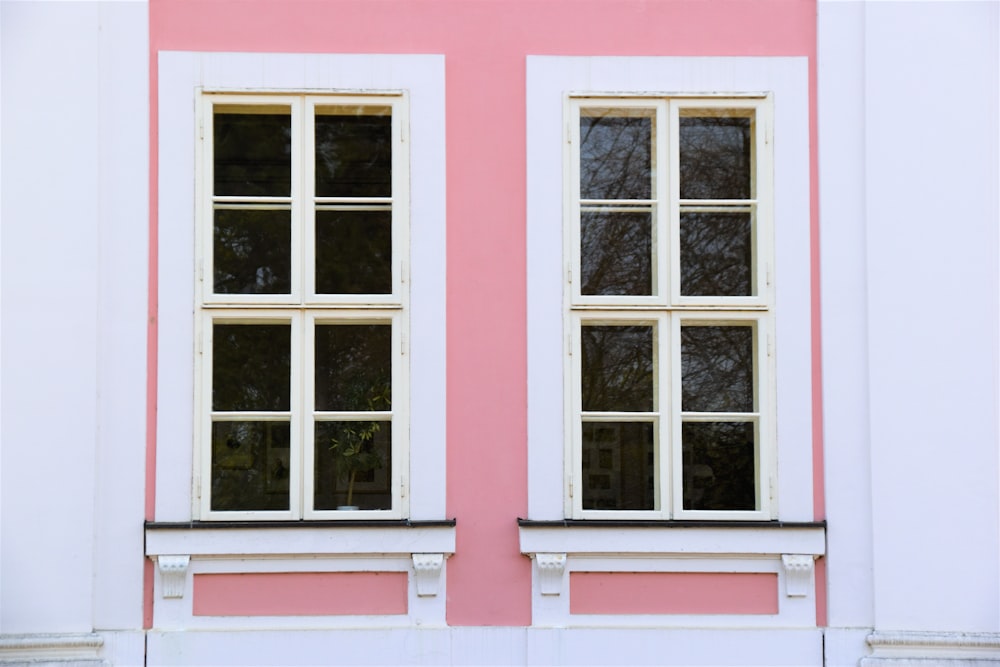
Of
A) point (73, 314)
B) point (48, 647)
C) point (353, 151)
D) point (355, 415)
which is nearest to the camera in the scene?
point (48, 647)

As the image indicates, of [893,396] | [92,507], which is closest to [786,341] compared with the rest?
[893,396]

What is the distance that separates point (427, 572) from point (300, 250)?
1669mm

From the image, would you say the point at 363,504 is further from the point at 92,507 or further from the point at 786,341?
the point at 786,341

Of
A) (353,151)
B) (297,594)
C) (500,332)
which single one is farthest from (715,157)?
(297,594)

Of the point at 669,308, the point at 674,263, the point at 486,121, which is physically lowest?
the point at 669,308

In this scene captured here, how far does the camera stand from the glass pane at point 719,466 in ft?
17.5

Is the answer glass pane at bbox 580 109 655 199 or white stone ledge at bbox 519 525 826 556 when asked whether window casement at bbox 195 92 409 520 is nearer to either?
white stone ledge at bbox 519 525 826 556

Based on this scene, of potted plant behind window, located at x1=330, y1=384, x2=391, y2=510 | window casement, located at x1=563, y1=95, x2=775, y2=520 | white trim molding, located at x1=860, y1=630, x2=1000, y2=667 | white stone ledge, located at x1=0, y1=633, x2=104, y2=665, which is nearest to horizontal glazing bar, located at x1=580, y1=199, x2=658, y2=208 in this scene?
window casement, located at x1=563, y1=95, x2=775, y2=520

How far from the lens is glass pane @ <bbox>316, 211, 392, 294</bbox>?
537 centimetres

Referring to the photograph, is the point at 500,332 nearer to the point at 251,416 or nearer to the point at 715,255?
the point at 715,255

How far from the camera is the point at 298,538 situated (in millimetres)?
5176

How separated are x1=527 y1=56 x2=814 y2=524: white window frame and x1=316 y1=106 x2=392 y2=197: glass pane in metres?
0.72

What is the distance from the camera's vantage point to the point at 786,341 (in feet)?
17.4

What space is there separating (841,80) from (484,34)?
5.83ft
